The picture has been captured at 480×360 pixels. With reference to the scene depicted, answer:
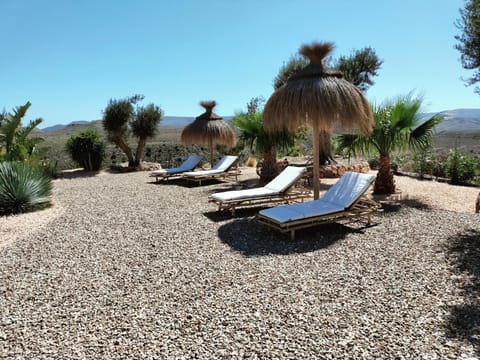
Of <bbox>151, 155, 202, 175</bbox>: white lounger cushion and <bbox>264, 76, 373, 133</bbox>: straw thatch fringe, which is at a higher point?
<bbox>264, 76, 373, 133</bbox>: straw thatch fringe

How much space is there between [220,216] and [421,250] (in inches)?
142

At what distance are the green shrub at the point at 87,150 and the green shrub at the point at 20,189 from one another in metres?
7.76

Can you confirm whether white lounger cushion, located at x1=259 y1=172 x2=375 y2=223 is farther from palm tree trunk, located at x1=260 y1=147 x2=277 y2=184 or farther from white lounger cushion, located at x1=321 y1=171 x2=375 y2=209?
palm tree trunk, located at x1=260 y1=147 x2=277 y2=184

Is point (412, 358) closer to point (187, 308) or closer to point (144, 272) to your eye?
point (187, 308)

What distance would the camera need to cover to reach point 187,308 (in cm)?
337

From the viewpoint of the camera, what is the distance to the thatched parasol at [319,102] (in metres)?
6.80

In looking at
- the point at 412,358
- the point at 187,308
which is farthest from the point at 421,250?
the point at 187,308

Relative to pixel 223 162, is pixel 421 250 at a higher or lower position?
lower

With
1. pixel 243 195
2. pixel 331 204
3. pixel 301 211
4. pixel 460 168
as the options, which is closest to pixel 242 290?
pixel 301 211

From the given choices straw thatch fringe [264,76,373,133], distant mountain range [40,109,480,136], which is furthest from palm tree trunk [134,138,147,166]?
straw thatch fringe [264,76,373,133]

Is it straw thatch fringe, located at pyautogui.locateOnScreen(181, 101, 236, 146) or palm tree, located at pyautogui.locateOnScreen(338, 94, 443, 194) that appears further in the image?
straw thatch fringe, located at pyautogui.locateOnScreen(181, 101, 236, 146)

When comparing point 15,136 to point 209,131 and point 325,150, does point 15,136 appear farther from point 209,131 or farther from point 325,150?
point 325,150

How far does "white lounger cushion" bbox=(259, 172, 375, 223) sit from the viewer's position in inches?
219

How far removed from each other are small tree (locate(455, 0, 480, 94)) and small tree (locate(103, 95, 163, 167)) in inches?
507
